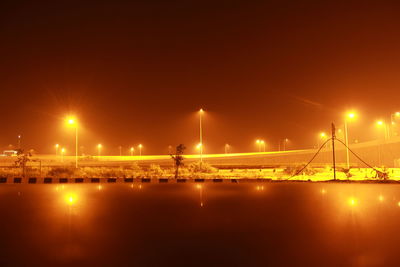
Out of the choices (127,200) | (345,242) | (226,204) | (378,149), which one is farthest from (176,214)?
(378,149)

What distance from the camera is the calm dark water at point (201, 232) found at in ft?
20.8

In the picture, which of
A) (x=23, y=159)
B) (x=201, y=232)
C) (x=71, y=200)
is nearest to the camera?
(x=201, y=232)

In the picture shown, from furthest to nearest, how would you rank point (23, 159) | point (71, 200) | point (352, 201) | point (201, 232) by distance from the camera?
point (23, 159)
point (71, 200)
point (352, 201)
point (201, 232)

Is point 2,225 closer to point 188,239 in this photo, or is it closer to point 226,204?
point 188,239

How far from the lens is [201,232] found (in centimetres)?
845

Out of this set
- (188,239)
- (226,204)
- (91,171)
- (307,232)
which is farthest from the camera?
(91,171)

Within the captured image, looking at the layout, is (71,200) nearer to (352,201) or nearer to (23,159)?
(352,201)

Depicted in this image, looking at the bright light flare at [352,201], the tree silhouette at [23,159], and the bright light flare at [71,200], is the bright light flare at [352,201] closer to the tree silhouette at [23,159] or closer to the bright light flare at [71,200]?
the bright light flare at [71,200]

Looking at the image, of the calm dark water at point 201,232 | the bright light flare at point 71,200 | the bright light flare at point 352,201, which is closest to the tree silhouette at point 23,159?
the bright light flare at point 71,200

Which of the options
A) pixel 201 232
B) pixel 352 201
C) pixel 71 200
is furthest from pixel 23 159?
pixel 352 201

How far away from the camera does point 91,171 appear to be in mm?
34906

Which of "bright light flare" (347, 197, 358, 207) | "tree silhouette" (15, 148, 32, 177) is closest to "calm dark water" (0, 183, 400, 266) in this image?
"bright light flare" (347, 197, 358, 207)

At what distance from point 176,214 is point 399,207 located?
7685mm

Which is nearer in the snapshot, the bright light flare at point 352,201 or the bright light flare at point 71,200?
the bright light flare at point 352,201
